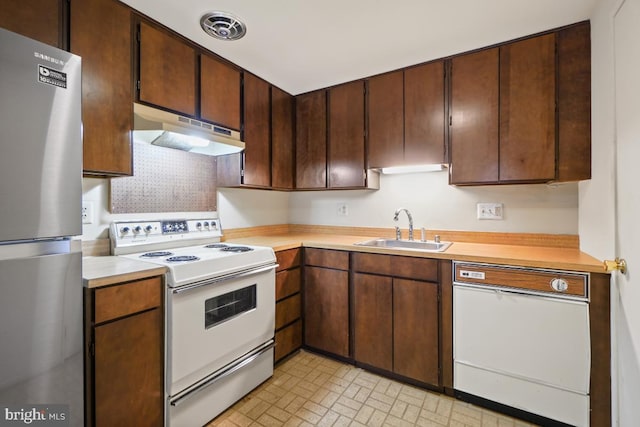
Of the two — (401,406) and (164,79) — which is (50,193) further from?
(401,406)

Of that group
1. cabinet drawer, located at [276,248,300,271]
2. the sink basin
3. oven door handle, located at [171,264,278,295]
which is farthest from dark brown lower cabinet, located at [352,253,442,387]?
oven door handle, located at [171,264,278,295]

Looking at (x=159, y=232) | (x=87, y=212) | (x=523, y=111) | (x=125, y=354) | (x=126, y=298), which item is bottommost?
(x=125, y=354)

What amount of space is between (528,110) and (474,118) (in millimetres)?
301

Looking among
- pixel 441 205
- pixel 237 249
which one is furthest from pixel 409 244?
pixel 237 249

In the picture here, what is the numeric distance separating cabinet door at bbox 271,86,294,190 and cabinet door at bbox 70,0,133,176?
3.85ft

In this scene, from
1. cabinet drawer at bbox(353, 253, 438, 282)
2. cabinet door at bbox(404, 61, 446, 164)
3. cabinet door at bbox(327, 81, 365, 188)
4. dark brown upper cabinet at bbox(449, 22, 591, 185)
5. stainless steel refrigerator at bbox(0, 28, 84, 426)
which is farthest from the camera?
cabinet door at bbox(327, 81, 365, 188)

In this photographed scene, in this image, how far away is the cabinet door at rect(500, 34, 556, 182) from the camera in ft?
6.00

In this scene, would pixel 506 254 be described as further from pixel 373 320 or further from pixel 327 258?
pixel 327 258

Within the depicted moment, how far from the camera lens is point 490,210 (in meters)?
2.25

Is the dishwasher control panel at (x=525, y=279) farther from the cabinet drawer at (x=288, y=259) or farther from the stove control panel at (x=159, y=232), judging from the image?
the stove control panel at (x=159, y=232)

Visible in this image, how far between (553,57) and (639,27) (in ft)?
2.48

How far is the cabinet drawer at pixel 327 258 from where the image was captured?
2230mm

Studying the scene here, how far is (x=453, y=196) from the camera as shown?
239 centimetres

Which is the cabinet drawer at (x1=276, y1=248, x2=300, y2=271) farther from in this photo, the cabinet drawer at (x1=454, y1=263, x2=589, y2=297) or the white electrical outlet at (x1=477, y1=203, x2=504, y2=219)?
the white electrical outlet at (x1=477, y1=203, x2=504, y2=219)
